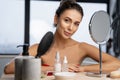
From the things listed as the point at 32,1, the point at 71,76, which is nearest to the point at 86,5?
the point at 32,1

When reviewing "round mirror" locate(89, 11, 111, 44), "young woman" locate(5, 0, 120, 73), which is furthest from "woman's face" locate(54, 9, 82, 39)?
"round mirror" locate(89, 11, 111, 44)

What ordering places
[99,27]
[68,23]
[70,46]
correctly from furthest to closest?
[70,46]
[68,23]
[99,27]

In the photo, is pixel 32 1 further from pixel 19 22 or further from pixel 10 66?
pixel 10 66

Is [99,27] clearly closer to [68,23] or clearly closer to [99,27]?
[99,27]

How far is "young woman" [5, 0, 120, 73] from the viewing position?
1501mm

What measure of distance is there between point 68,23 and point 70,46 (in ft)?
0.63

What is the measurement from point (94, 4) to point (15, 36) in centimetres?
126

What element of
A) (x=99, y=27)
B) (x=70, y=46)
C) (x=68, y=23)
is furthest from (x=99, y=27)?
(x=70, y=46)

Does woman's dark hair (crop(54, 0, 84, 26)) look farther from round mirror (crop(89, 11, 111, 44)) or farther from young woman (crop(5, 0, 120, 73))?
round mirror (crop(89, 11, 111, 44))

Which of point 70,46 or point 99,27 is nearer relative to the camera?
point 99,27

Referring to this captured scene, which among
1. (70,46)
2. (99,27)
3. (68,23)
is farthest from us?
(70,46)

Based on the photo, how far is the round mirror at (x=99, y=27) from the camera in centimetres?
131

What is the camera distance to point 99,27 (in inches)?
52.8

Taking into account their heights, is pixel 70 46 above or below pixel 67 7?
below
